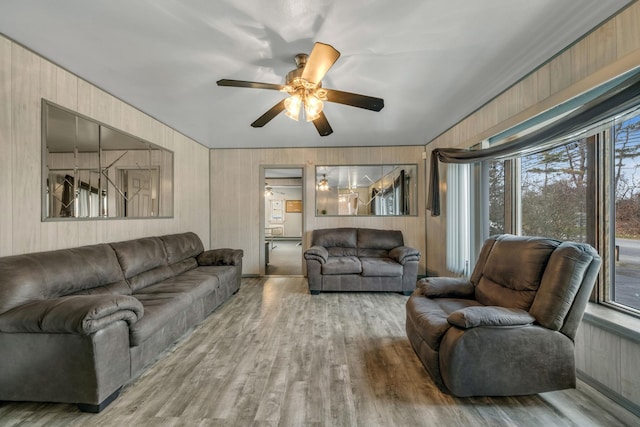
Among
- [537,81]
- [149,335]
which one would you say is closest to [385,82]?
[537,81]

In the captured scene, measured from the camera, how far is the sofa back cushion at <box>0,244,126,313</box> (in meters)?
1.68

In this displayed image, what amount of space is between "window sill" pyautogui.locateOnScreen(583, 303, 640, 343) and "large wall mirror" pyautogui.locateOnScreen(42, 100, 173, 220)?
4289mm

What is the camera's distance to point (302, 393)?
181cm

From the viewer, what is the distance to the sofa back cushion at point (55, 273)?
1683 mm

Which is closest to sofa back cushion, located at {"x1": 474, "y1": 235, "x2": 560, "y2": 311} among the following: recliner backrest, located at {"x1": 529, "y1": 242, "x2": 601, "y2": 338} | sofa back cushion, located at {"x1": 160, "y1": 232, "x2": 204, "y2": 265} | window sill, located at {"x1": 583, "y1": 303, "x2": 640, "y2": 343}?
recliner backrest, located at {"x1": 529, "y1": 242, "x2": 601, "y2": 338}

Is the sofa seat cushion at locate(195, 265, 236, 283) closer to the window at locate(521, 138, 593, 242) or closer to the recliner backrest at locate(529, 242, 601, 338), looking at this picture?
the recliner backrest at locate(529, 242, 601, 338)

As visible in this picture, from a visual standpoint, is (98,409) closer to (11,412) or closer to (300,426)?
(11,412)

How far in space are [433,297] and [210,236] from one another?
4.19m

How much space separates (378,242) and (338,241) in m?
0.72

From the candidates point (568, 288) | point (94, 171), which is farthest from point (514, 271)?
point (94, 171)

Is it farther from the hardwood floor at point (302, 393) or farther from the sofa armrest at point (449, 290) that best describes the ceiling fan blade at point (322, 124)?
the hardwood floor at point (302, 393)

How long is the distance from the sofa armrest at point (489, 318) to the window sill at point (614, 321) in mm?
474

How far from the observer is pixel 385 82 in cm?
257

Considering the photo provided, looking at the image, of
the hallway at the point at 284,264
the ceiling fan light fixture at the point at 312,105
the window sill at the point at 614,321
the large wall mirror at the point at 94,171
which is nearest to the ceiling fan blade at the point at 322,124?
the ceiling fan light fixture at the point at 312,105
